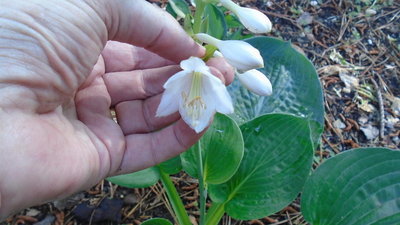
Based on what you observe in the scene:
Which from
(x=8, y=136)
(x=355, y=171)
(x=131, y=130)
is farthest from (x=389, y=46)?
(x=8, y=136)

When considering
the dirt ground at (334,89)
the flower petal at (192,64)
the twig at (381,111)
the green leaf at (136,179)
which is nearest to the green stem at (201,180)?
the green leaf at (136,179)

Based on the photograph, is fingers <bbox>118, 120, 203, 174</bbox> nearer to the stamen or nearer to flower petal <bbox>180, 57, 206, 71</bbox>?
the stamen

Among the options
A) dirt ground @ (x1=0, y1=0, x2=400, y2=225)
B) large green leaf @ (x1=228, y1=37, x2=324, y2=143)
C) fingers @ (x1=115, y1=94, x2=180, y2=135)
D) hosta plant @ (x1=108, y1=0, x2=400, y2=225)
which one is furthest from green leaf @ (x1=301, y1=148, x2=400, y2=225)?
fingers @ (x1=115, y1=94, x2=180, y2=135)

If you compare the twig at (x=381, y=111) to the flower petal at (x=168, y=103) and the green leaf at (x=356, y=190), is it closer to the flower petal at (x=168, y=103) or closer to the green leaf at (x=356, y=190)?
the green leaf at (x=356, y=190)

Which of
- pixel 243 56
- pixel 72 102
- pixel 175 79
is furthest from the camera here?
pixel 72 102

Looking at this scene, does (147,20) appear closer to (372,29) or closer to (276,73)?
(276,73)

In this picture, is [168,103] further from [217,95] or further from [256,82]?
[256,82]

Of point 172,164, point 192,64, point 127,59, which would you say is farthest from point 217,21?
point 192,64
